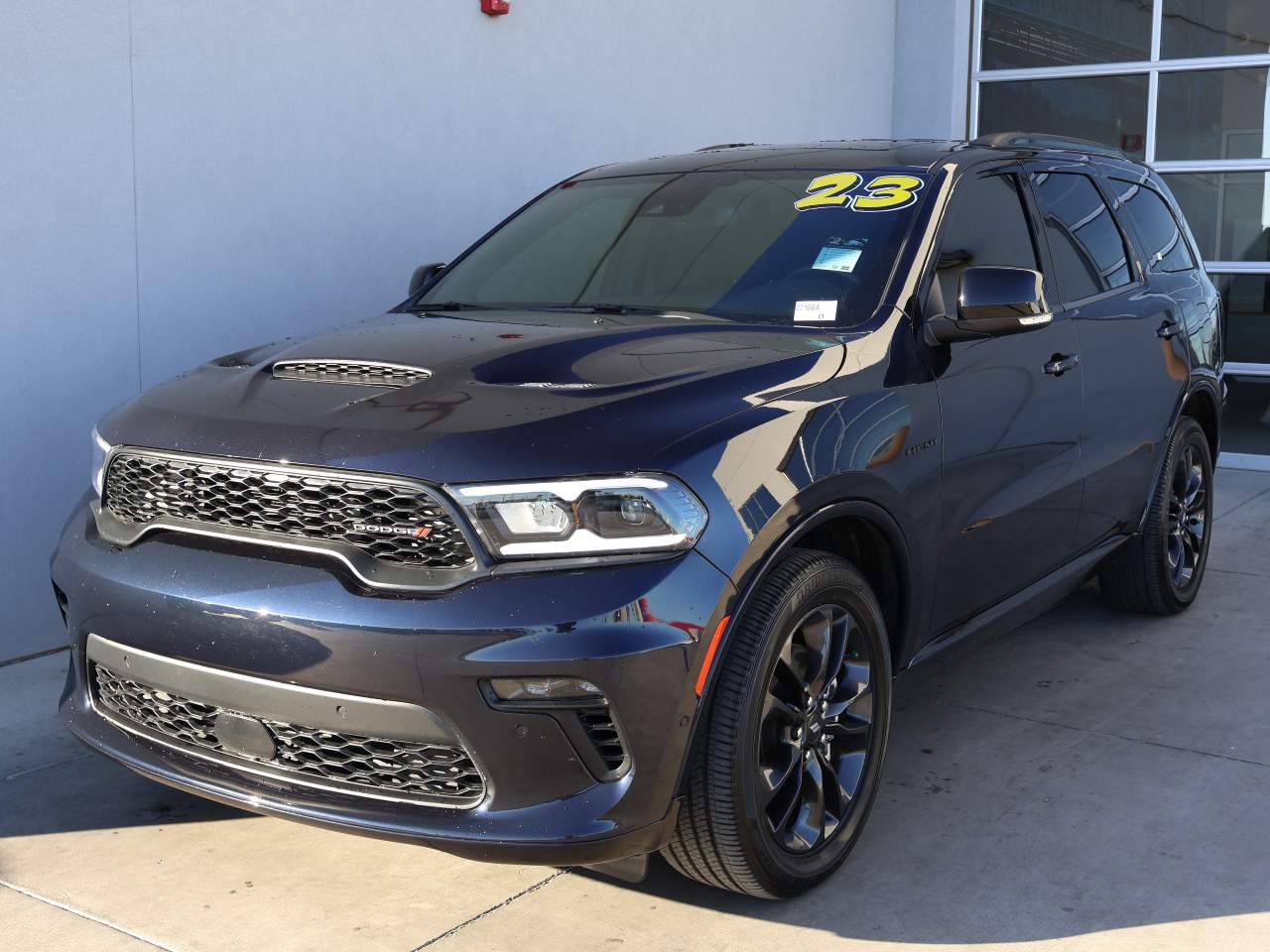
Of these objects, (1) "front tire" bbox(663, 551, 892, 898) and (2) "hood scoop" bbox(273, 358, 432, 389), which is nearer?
(1) "front tire" bbox(663, 551, 892, 898)

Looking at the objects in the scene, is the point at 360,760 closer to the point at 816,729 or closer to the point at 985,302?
the point at 816,729

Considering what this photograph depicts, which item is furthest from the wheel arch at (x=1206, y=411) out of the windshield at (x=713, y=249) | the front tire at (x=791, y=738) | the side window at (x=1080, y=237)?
the front tire at (x=791, y=738)

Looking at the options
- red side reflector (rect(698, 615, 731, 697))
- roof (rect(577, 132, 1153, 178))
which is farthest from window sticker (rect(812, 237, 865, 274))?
red side reflector (rect(698, 615, 731, 697))

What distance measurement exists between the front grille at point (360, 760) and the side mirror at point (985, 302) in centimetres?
172

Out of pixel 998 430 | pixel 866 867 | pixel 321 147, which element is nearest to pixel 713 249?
pixel 998 430

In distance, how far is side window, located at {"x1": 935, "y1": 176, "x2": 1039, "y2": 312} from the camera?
3.84 meters

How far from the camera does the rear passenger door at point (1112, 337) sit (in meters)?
4.49

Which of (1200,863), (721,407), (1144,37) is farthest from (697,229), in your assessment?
(1144,37)

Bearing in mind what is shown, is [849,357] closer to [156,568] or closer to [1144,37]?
[156,568]

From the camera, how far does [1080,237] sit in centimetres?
472

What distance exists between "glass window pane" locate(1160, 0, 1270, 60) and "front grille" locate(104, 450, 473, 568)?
29.6 feet

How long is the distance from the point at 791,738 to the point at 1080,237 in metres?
2.46

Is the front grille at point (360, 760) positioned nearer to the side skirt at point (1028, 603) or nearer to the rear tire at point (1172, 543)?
the side skirt at point (1028, 603)

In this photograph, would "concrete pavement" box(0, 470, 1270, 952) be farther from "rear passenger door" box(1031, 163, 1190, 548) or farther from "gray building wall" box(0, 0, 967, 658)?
"gray building wall" box(0, 0, 967, 658)
